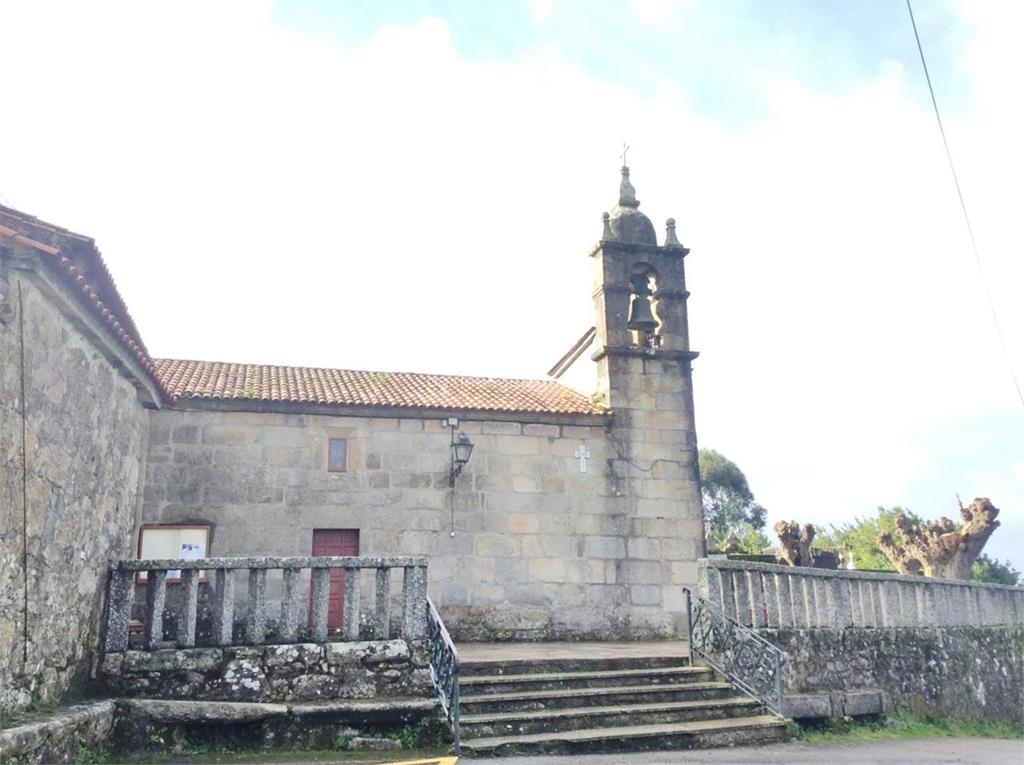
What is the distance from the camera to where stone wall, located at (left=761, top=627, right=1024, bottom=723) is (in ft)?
32.0

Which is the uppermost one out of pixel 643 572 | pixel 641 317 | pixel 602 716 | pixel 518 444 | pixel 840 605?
pixel 641 317

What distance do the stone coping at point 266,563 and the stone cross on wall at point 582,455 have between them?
5.64 metres

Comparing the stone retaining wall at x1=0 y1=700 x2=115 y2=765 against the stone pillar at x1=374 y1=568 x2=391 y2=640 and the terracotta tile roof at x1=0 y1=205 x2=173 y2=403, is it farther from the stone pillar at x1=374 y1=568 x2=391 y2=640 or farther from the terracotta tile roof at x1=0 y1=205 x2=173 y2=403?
the terracotta tile roof at x1=0 y1=205 x2=173 y2=403

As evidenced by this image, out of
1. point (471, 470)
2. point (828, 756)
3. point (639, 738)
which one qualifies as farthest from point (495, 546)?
point (828, 756)

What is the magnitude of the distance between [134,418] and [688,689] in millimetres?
7065

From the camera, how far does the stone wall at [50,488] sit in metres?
5.58

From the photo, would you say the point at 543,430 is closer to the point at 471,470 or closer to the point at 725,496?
the point at 471,470

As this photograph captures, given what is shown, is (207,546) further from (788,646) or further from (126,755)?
(788,646)

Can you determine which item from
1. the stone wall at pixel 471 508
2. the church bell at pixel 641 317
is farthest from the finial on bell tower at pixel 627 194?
the stone wall at pixel 471 508

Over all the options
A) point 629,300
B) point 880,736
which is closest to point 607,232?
point 629,300

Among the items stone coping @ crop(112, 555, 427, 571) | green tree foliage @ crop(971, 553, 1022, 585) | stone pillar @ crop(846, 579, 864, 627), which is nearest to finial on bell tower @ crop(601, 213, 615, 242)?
stone pillar @ crop(846, 579, 864, 627)

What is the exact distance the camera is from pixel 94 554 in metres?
7.46

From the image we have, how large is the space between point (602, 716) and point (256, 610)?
11.4ft

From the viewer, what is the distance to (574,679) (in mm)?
8562
